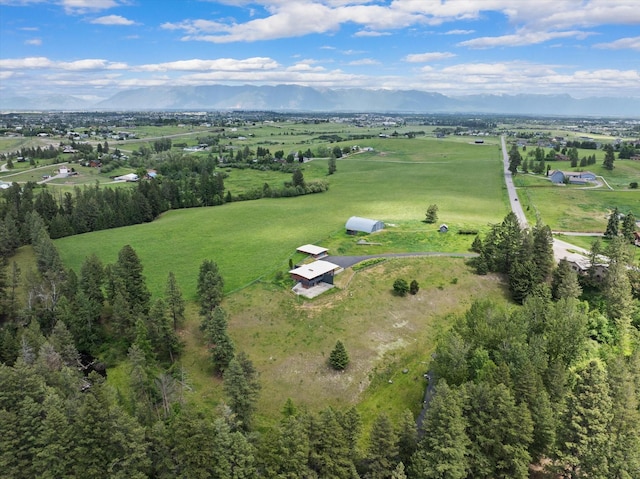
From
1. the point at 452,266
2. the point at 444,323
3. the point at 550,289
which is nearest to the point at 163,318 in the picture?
the point at 444,323

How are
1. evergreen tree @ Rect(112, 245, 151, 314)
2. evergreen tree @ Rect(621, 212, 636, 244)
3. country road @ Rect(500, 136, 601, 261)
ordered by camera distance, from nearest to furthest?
evergreen tree @ Rect(112, 245, 151, 314), country road @ Rect(500, 136, 601, 261), evergreen tree @ Rect(621, 212, 636, 244)

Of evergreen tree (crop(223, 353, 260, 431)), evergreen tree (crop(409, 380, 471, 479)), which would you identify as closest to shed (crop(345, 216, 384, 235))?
evergreen tree (crop(223, 353, 260, 431))

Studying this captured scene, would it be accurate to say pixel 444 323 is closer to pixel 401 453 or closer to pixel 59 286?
pixel 401 453

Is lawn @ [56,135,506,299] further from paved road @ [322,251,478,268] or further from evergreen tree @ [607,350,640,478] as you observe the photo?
evergreen tree @ [607,350,640,478]

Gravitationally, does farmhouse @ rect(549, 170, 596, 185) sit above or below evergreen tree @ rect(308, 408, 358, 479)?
above

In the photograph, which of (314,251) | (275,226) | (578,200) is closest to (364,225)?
(314,251)

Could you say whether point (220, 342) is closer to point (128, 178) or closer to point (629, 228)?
point (629, 228)
